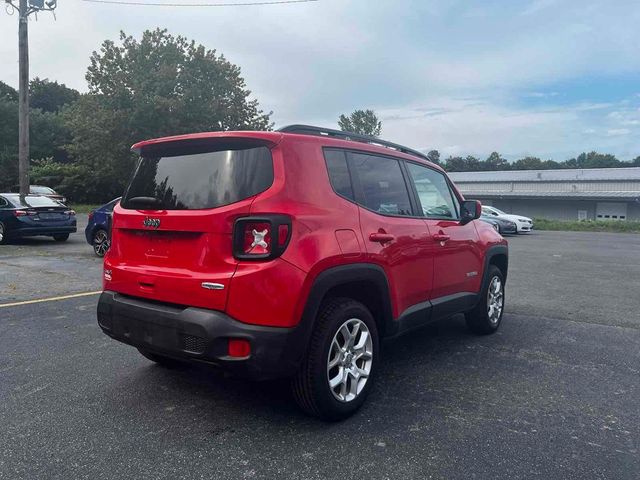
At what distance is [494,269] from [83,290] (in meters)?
5.96

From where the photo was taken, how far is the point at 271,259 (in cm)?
316

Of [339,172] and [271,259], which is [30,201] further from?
[271,259]

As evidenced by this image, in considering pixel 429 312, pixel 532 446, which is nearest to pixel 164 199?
pixel 429 312

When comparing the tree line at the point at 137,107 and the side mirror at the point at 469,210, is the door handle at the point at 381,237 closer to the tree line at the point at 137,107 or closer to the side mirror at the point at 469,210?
the side mirror at the point at 469,210

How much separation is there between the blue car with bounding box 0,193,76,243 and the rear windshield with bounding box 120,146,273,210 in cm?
1197

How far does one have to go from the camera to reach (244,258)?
125 inches

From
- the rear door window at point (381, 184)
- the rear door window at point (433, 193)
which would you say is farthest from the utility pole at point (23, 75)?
the rear door window at point (381, 184)

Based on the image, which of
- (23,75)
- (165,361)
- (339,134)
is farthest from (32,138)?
(339,134)

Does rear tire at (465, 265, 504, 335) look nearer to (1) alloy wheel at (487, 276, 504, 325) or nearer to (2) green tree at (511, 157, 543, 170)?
(1) alloy wheel at (487, 276, 504, 325)

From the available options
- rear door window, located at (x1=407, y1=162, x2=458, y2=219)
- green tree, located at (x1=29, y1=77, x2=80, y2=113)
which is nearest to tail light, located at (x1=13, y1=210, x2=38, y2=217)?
rear door window, located at (x1=407, y1=162, x2=458, y2=219)

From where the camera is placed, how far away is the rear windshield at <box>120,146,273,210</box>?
10.9 ft

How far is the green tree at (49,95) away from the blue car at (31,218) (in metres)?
51.5

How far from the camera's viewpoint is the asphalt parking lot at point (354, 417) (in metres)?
2.98

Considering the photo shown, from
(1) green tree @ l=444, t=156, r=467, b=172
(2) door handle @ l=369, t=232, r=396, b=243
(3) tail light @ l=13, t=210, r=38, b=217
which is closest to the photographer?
(2) door handle @ l=369, t=232, r=396, b=243
